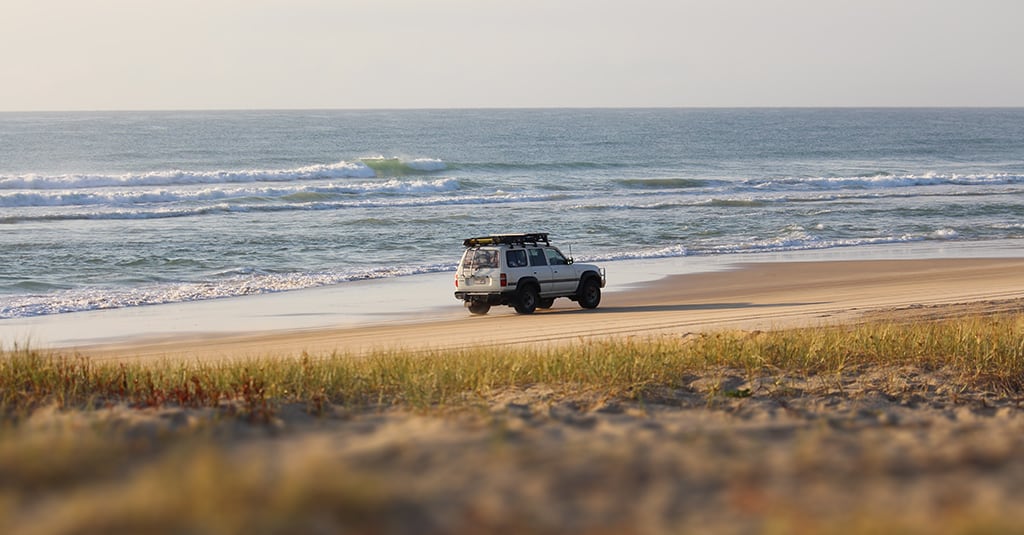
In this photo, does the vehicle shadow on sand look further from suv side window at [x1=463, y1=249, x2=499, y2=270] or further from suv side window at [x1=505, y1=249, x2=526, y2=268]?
suv side window at [x1=463, y1=249, x2=499, y2=270]

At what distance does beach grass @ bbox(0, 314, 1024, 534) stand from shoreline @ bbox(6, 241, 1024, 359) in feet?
12.0

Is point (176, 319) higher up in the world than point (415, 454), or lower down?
lower down

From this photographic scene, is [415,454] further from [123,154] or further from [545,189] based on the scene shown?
[123,154]

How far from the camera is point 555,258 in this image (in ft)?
72.8

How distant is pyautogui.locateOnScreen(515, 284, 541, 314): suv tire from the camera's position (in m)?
21.4

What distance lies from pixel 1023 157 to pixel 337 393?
9374 centimetres

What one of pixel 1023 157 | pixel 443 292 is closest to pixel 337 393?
pixel 443 292

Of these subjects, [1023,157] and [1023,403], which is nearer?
[1023,403]

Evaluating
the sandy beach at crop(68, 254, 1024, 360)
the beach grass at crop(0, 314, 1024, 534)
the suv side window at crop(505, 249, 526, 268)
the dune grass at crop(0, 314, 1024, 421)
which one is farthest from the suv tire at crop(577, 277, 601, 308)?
the dune grass at crop(0, 314, 1024, 421)

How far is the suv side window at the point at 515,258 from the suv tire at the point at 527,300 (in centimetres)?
51

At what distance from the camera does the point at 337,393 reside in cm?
914

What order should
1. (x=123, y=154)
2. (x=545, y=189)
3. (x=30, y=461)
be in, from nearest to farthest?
(x=30, y=461)
(x=545, y=189)
(x=123, y=154)

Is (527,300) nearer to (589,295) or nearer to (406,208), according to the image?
(589,295)

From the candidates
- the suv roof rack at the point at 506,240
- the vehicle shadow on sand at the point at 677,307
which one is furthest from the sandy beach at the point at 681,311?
the suv roof rack at the point at 506,240
